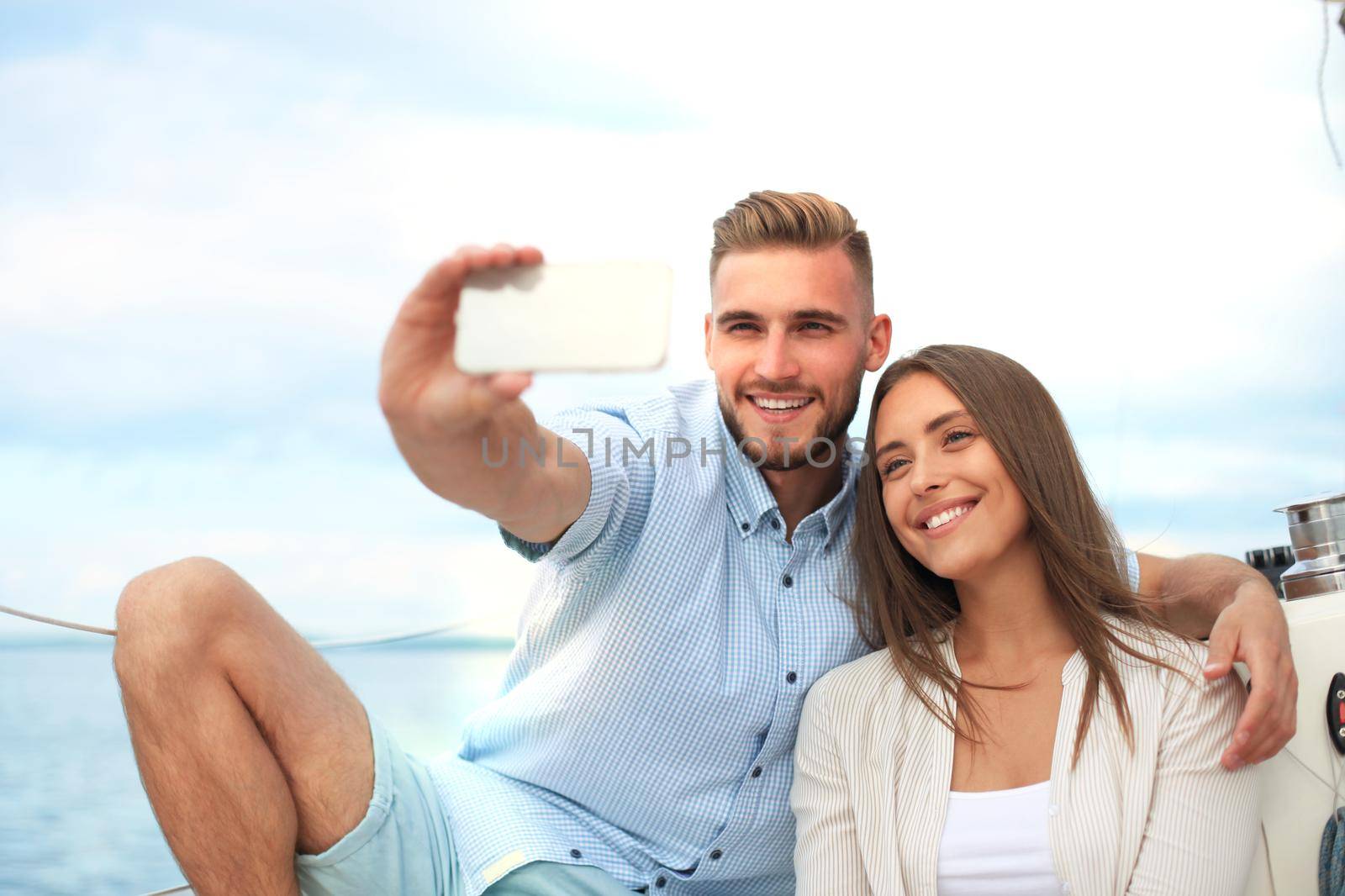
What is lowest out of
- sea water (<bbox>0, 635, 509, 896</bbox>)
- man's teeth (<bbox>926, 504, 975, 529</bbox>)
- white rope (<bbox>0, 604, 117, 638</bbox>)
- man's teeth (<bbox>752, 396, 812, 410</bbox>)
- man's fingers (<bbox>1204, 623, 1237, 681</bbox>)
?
A: sea water (<bbox>0, 635, 509, 896</bbox>)

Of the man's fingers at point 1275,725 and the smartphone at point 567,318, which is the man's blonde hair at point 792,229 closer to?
the man's fingers at point 1275,725

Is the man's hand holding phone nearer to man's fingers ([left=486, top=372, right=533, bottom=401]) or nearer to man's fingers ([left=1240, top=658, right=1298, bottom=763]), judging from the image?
man's fingers ([left=486, top=372, right=533, bottom=401])

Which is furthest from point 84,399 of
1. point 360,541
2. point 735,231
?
point 735,231

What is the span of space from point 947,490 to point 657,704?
0.42m

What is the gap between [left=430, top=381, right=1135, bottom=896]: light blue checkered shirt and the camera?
3.94ft

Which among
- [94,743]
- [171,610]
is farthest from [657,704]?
[94,743]

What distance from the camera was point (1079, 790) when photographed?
1.04m

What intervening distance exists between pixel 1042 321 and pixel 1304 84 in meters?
1.34

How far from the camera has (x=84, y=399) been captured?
675 cm

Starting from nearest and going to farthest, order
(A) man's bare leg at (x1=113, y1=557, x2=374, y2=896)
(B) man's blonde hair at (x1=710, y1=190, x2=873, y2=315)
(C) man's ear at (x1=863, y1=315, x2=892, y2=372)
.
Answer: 1. (A) man's bare leg at (x1=113, y1=557, x2=374, y2=896)
2. (B) man's blonde hair at (x1=710, y1=190, x2=873, y2=315)
3. (C) man's ear at (x1=863, y1=315, x2=892, y2=372)

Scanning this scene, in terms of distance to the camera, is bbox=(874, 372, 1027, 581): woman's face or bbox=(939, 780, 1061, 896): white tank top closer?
bbox=(939, 780, 1061, 896): white tank top

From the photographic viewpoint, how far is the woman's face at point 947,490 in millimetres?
1142

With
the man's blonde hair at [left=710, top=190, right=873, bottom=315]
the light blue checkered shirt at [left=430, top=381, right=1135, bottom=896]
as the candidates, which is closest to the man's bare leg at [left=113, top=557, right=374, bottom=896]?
the light blue checkered shirt at [left=430, top=381, right=1135, bottom=896]

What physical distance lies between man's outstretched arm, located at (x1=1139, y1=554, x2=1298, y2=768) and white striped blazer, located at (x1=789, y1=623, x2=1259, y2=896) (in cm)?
4
